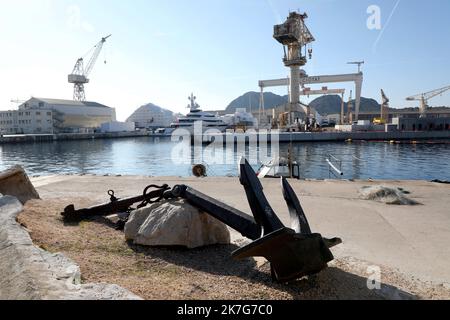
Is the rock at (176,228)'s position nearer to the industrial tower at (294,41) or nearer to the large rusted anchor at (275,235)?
the large rusted anchor at (275,235)

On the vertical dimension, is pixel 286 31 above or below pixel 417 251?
above

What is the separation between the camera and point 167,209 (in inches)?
191

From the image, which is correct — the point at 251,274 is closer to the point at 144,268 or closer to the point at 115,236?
the point at 144,268

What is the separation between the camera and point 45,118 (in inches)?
4117

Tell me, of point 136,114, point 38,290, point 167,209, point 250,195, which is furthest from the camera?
point 136,114

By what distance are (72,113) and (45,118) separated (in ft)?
33.9

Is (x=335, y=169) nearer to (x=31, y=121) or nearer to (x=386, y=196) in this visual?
(x=386, y=196)

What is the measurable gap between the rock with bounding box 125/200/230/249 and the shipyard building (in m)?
111

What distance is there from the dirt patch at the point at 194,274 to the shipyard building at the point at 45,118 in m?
111

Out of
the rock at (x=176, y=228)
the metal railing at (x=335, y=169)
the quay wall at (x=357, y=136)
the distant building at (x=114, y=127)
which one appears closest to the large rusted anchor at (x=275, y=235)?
the rock at (x=176, y=228)

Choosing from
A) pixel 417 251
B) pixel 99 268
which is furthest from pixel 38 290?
pixel 417 251

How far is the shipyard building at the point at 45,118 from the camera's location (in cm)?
10456

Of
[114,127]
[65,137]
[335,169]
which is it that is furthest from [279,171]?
[114,127]

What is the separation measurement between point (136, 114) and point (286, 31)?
427 feet
